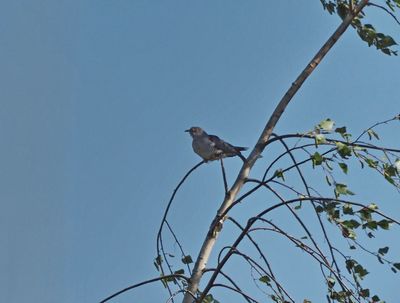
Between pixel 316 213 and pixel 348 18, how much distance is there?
790 mm

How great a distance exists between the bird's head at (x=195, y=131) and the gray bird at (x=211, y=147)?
56 mm

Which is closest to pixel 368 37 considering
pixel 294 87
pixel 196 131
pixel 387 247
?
pixel 294 87

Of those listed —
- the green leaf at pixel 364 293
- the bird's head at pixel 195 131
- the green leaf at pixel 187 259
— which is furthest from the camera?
the bird's head at pixel 195 131

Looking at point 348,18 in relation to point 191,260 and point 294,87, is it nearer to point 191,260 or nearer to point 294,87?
point 294,87

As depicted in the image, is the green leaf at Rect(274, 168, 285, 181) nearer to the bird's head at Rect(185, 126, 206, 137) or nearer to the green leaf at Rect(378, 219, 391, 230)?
the green leaf at Rect(378, 219, 391, 230)

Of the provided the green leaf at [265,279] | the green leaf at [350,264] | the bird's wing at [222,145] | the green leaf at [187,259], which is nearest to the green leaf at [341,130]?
the green leaf at [350,264]

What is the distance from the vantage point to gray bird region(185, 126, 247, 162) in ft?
17.5

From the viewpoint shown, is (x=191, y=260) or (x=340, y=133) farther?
(x=191, y=260)

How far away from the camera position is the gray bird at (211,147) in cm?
534

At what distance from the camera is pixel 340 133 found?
10.2ft

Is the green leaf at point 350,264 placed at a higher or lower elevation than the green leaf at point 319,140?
lower

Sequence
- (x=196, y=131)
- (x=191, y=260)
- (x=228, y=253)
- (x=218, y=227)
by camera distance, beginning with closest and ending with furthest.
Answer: (x=228, y=253) < (x=218, y=227) < (x=191, y=260) < (x=196, y=131)

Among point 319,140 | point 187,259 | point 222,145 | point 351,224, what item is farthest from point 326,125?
point 222,145

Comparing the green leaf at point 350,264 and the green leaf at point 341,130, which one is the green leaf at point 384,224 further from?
the green leaf at point 341,130
